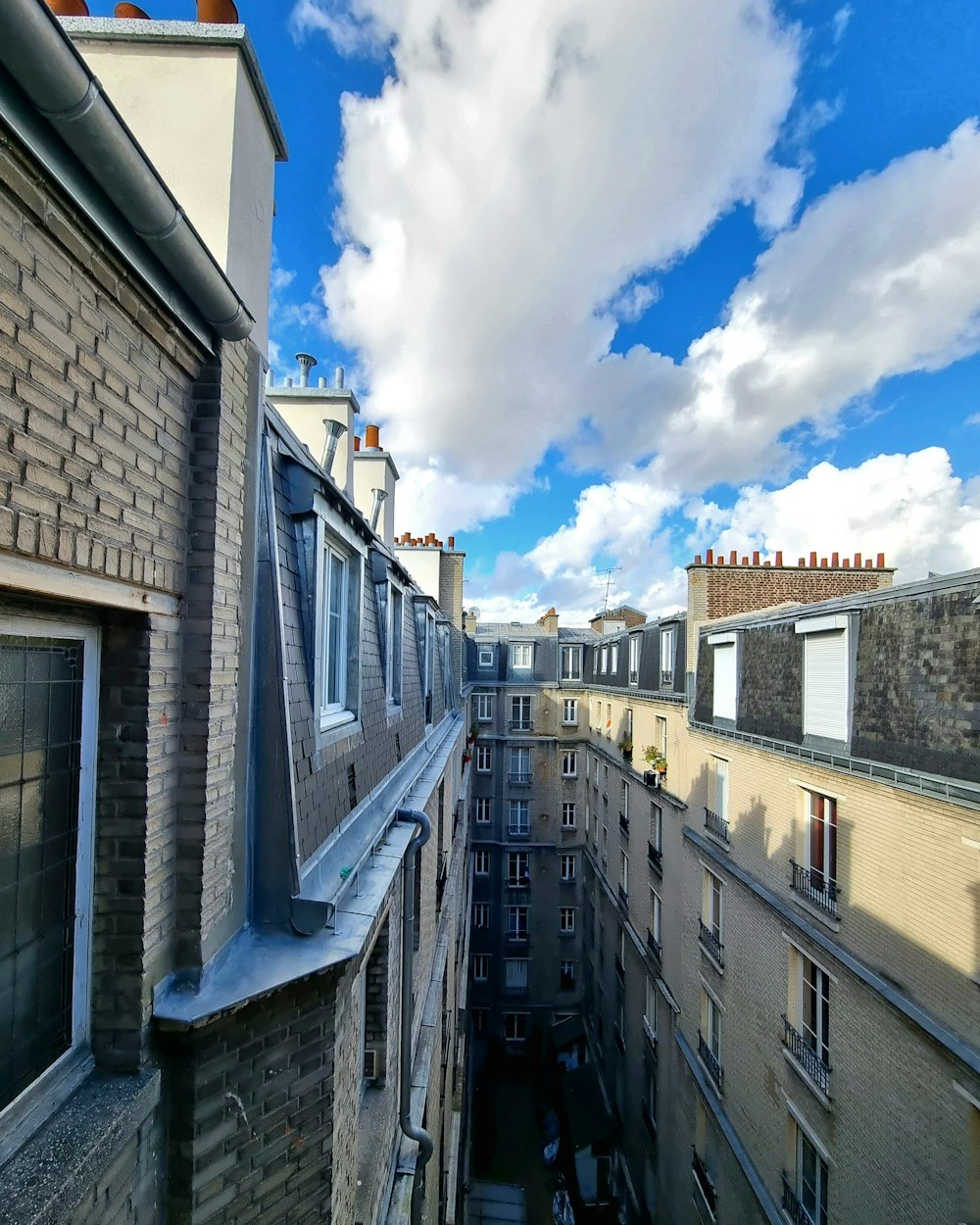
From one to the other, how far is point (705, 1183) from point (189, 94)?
771 inches

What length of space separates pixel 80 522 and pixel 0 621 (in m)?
0.45

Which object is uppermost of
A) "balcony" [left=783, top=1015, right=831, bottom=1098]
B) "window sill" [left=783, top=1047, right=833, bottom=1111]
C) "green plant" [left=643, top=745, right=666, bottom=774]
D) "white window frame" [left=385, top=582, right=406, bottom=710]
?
"white window frame" [left=385, top=582, right=406, bottom=710]

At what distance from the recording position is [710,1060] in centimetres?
1305

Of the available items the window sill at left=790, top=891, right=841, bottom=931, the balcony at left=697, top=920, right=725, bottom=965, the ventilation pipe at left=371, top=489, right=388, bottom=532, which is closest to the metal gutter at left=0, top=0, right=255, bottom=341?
the ventilation pipe at left=371, top=489, right=388, bottom=532

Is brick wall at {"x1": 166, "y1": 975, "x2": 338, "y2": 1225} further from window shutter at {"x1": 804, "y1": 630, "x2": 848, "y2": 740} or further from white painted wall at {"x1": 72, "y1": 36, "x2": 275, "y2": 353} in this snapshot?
window shutter at {"x1": 804, "y1": 630, "x2": 848, "y2": 740}

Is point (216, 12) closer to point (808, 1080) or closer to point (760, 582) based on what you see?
point (808, 1080)

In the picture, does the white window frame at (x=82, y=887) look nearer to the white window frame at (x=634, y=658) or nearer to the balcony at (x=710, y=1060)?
the balcony at (x=710, y=1060)

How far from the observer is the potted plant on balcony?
55.0ft

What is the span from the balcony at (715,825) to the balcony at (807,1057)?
139 inches

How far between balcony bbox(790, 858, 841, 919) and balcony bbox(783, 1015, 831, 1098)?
230 cm

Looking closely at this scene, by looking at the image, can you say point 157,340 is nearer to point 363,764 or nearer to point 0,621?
point 0,621

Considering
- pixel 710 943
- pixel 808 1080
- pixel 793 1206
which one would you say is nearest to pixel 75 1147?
pixel 808 1080

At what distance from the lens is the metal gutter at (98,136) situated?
5.90 feet

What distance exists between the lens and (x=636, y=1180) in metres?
18.7
